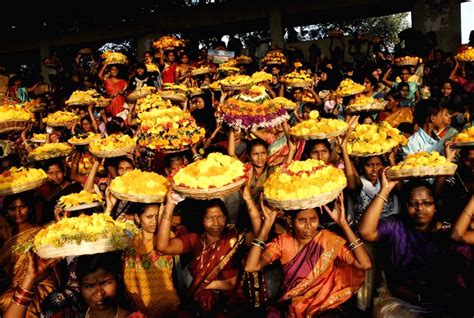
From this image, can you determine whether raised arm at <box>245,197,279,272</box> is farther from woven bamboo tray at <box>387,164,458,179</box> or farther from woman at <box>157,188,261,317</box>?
woven bamboo tray at <box>387,164,458,179</box>

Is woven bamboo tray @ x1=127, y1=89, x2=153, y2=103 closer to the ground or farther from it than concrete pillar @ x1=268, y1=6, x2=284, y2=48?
closer to the ground

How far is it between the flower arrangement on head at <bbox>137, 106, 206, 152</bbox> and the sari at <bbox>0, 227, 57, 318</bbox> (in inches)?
66.5

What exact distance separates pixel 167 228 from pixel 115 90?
702 centimetres

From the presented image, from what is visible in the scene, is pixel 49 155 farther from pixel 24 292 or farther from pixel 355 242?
pixel 355 242

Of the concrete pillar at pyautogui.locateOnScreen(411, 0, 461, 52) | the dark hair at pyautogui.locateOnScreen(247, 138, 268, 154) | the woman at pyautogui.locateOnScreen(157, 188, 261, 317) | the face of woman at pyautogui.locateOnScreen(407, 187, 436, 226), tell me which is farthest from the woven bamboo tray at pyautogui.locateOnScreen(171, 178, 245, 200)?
the concrete pillar at pyautogui.locateOnScreen(411, 0, 461, 52)

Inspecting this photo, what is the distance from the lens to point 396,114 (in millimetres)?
9172

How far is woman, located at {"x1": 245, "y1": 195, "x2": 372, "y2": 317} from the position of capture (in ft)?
14.1

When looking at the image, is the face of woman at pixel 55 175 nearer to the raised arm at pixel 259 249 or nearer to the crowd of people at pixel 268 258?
the crowd of people at pixel 268 258

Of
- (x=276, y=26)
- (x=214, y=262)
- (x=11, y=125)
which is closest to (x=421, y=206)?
(x=214, y=262)

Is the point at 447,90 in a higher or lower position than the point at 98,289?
higher

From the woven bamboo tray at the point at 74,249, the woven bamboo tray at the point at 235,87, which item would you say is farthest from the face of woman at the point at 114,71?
the woven bamboo tray at the point at 74,249

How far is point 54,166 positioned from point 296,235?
417 cm

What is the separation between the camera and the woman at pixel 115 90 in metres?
10.4

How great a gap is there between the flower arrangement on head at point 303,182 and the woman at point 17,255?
236 cm
